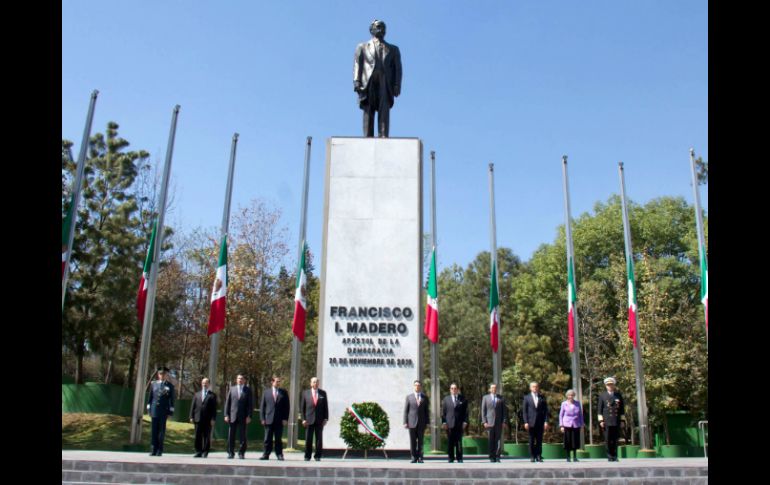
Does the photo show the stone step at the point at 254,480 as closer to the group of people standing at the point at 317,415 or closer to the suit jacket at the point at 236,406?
the group of people standing at the point at 317,415

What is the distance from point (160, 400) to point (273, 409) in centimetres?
239

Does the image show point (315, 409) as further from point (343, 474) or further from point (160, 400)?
point (160, 400)

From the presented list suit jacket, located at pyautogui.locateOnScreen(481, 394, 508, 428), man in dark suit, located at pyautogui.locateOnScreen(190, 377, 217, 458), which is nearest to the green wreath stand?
suit jacket, located at pyautogui.locateOnScreen(481, 394, 508, 428)

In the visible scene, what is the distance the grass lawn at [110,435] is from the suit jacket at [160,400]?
12801mm

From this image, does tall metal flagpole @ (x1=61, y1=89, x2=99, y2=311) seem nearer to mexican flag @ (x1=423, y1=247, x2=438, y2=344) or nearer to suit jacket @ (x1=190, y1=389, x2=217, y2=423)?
suit jacket @ (x1=190, y1=389, x2=217, y2=423)

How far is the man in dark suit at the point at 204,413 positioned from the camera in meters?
12.7

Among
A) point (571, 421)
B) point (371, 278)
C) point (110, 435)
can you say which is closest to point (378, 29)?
point (371, 278)

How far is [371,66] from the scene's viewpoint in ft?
51.4

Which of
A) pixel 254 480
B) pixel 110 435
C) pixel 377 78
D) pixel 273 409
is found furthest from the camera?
pixel 110 435

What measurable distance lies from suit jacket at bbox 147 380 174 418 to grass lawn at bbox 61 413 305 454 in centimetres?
1280

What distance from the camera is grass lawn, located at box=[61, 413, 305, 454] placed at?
25.4 m
